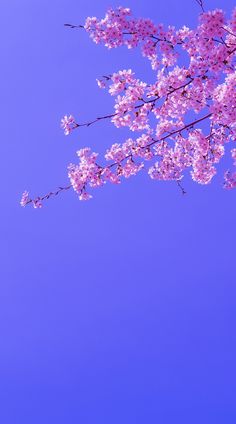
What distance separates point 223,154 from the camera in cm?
1095

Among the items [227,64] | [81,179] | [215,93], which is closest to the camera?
[227,64]

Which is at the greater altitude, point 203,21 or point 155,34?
point 155,34

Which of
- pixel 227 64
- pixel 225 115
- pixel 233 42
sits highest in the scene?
pixel 233 42

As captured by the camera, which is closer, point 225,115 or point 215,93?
point 225,115

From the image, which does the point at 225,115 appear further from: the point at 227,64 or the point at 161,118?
the point at 161,118

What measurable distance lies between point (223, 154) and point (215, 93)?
6.85ft

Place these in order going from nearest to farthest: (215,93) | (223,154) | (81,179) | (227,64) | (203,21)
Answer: (203,21) → (227,64) → (215,93) → (81,179) → (223,154)

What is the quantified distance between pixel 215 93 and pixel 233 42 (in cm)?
98

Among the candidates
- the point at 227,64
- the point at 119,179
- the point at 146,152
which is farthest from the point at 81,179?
the point at 227,64

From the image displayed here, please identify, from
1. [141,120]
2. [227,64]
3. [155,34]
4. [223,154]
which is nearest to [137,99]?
[141,120]

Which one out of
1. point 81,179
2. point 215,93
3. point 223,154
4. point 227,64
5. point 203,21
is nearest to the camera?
point 203,21

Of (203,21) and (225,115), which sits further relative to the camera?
(225,115)

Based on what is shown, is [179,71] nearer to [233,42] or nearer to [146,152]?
[233,42]

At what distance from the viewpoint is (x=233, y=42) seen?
8.87m
